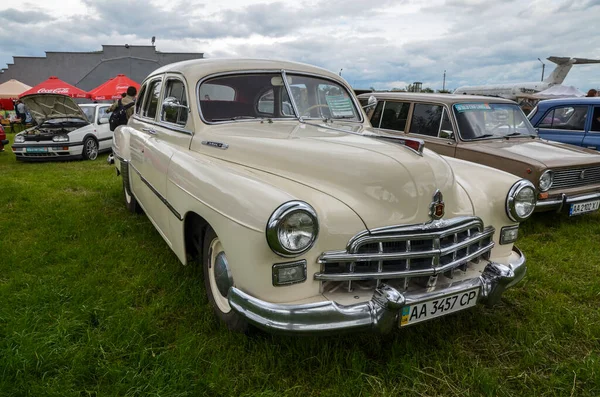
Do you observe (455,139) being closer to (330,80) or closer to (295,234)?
(330,80)

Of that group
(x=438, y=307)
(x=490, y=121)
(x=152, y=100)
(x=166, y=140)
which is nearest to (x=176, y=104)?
(x=166, y=140)

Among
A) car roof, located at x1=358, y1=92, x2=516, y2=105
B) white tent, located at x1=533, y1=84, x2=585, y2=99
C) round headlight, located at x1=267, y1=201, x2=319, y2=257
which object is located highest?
white tent, located at x1=533, y1=84, x2=585, y2=99

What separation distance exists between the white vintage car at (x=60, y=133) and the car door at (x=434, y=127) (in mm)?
7619

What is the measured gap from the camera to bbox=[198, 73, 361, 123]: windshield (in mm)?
3205

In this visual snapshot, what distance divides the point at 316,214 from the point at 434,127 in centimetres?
418

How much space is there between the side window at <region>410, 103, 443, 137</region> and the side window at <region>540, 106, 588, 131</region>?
105 inches

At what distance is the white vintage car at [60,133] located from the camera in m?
9.27

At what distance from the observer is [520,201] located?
8.80 ft

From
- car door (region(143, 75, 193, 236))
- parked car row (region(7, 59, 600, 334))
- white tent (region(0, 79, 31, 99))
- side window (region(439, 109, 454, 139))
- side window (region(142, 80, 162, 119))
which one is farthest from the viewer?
white tent (region(0, 79, 31, 99))

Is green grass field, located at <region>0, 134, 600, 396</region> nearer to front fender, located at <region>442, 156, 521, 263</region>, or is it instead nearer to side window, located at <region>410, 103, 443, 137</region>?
front fender, located at <region>442, 156, 521, 263</region>

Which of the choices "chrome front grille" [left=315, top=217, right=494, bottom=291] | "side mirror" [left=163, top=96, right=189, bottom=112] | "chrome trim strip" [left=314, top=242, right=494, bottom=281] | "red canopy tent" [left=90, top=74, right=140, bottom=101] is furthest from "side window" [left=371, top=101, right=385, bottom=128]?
"red canopy tent" [left=90, top=74, right=140, bottom=101]

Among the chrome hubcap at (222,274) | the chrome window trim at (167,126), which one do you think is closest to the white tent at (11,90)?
the chrome window trim at (167,126)

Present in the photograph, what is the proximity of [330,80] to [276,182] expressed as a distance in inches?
72.4

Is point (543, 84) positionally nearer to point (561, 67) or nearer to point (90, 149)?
point (561, 67)
